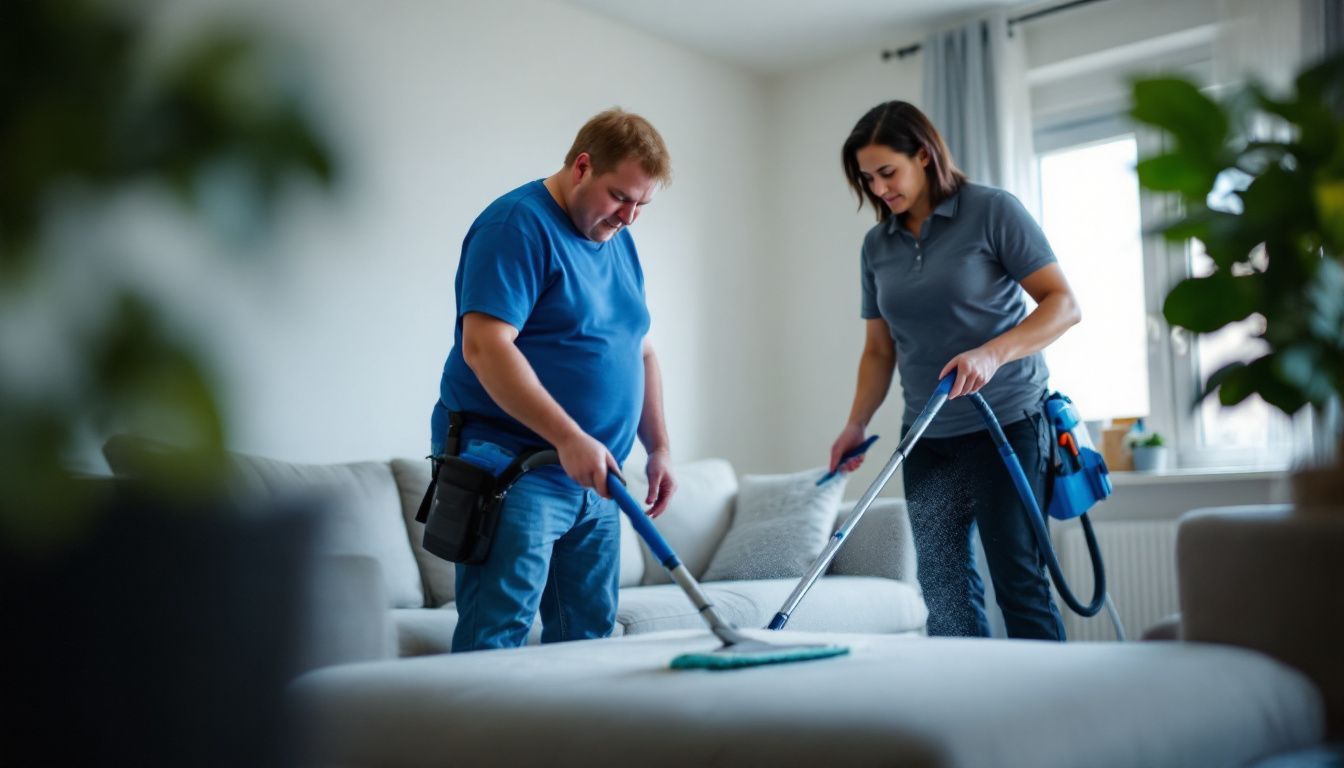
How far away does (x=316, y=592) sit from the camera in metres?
0.51

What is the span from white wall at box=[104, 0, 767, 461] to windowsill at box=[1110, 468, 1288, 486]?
180 cm

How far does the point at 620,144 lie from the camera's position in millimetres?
1890

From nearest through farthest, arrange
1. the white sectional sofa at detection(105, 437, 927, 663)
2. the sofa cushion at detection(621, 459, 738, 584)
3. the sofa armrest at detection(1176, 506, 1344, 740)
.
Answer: the sofa armrest at detection(1176, 506, 1344, 740) < the white sectional sofa at detection(105, 437, 927, 663) < the sofa cushion at detection(621, 459, 738, 584)

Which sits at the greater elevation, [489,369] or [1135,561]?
[489,369]

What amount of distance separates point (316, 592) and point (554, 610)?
1.53 m

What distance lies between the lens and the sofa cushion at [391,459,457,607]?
3.24 m

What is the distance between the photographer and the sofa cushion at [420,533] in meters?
3.24

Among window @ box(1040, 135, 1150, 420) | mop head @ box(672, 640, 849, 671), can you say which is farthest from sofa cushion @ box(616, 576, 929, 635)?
mop head @ box(672, 640, 849, 671)

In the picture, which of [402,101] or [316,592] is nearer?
[316,592]

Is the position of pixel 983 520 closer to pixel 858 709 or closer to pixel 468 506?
pixel 468 506

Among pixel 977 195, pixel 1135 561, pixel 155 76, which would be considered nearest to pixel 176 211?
pixel 155 76

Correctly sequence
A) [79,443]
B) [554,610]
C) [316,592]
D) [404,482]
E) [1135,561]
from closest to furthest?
[79,443], [316,592], [554,610], [404,482], [1135,561]

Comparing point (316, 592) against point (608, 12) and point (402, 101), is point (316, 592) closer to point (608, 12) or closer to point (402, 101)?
point (402, 101)

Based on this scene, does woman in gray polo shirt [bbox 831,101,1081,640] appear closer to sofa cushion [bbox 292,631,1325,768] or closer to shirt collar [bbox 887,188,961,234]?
shirt collar [bbox 887,188,961,234]
